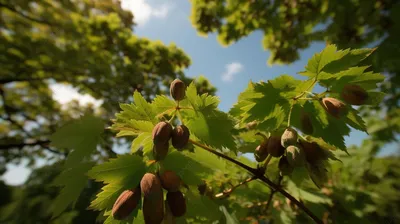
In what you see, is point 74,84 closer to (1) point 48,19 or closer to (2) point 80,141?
(1) point 48,19

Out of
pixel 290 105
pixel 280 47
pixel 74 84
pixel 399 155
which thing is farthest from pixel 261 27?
pixel 290 105

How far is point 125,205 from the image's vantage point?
544 millimetres

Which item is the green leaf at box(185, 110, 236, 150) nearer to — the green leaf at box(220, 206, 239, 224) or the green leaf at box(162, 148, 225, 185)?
the green leaf at box(162, 148, 225, 185)

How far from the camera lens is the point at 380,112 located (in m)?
5.72

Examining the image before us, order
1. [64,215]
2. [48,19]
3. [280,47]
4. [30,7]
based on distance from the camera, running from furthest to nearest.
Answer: [280,47] → [48,19] → [30,7] → [64,215]

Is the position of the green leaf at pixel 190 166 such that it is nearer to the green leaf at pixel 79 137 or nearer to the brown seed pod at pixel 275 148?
the brown seed pod at pixel 275 148

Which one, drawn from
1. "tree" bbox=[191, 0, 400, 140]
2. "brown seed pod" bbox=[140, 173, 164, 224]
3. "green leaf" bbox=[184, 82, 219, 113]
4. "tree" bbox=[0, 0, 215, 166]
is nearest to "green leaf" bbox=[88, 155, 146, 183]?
"brown seed pod" bbox=[140, 173, 164, 224]

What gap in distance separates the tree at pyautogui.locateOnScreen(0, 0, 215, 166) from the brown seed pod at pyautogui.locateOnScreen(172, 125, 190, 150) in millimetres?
4506

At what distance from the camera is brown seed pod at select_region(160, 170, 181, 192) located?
580 mm

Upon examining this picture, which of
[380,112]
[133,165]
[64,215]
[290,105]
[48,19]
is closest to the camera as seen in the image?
[133,165]

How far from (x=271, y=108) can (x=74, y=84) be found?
6112 mm

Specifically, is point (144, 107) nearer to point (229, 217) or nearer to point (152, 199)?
point (152, 199)

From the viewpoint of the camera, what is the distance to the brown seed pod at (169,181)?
1.90 feet

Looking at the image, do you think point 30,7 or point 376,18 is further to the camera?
point 30,7
